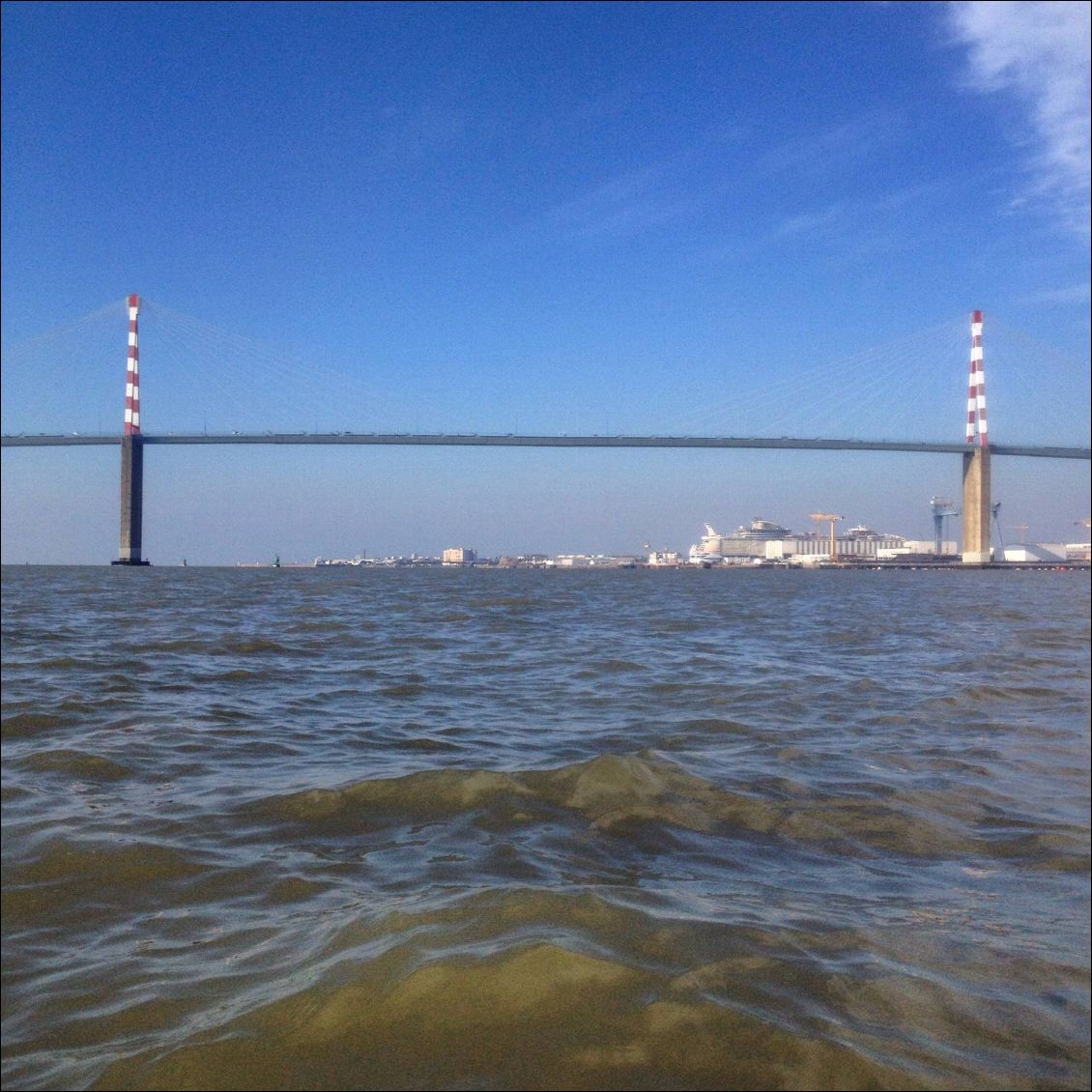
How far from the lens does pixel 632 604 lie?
1546cm

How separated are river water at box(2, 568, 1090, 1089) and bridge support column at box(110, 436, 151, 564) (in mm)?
38680

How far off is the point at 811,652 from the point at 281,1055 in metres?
6.88

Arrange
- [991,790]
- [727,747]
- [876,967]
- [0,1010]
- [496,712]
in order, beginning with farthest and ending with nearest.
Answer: [496,712], [727,747], [991,790], [876,967], [0,1010]

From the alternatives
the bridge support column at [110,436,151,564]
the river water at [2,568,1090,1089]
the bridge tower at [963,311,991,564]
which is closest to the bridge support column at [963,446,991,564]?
the bridge tower at [963,311,991,564]

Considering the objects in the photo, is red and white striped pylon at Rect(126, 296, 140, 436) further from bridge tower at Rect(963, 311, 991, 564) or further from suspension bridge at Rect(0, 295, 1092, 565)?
bridge tower at Rect(963, 311, 991, 564)

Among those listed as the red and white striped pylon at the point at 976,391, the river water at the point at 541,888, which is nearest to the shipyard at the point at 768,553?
the red and white striped pylon at the point at 976,391

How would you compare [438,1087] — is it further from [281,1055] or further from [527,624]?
[527,624]

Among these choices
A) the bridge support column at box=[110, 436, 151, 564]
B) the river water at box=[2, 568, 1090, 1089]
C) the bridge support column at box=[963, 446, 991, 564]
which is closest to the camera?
the river water at box=[2, 568, 1090, 1089]

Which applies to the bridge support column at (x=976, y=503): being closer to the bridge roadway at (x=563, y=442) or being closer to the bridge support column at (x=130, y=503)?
the bridge roadway at (x=563, y=442)

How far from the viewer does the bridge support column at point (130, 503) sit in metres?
40.0

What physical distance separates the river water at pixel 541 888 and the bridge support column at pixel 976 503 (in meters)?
43.2

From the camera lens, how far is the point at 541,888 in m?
1.96

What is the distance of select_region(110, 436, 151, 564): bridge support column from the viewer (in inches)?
1576

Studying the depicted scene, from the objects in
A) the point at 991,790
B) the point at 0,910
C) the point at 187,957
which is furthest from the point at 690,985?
the point at 991,790
